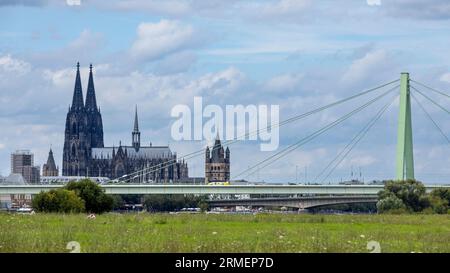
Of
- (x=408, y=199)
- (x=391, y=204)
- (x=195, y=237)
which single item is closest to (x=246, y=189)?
(x=408, y=199)

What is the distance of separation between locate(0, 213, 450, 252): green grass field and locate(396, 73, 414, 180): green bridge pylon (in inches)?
1703

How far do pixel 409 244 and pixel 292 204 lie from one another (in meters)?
108

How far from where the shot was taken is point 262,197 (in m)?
158

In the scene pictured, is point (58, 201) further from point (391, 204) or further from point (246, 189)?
point (246, 189)

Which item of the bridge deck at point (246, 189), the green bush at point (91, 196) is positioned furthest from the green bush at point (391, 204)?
the bridge deck at point (246, 189)

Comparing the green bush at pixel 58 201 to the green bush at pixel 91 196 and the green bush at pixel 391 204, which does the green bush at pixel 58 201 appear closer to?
the green bush at pixel 91 196

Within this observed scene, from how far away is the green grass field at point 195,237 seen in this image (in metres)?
24.7

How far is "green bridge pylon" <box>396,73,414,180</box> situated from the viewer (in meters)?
83.9

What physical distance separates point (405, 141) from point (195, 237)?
57.0 metres

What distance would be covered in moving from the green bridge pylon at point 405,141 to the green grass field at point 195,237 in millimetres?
43252

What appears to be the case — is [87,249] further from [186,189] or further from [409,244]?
[186,189]

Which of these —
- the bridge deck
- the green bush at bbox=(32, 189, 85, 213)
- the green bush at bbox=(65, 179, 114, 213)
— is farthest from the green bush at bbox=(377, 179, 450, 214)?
the green bush at bbox=(32, 189, 85, 213)
